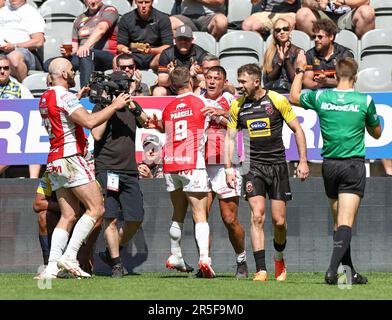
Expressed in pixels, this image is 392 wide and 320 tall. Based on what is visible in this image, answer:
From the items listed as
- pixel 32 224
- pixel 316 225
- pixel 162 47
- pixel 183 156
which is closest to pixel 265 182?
pixel 183 156

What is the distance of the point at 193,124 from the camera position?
39.3 feet

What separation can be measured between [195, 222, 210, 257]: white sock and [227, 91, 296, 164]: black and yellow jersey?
89cm

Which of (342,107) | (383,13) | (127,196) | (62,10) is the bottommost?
(127,196)

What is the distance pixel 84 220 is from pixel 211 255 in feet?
7.16

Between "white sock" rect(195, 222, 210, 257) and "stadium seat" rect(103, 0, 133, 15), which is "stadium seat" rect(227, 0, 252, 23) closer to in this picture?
"stadium seat" rect(103, 0, 133, 15)

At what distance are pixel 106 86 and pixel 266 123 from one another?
182cm

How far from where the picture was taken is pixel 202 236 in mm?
11789

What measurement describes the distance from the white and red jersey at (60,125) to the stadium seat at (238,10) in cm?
561

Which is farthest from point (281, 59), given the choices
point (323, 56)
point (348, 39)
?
point (348, 39)

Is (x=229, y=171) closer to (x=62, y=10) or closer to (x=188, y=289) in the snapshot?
(x=188, y=289)

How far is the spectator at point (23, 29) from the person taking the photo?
629 inches

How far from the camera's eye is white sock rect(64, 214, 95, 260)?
11.5 meters
